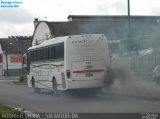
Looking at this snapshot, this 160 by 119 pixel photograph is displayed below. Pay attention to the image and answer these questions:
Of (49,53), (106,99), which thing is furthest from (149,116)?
(49,53)

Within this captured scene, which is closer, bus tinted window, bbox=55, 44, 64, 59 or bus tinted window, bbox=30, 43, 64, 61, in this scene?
bus tinted window, bbox=55, 44, 64, 59

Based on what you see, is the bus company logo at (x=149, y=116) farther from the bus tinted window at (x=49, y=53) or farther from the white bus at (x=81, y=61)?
the bus tinted window at (x=49, y=53)

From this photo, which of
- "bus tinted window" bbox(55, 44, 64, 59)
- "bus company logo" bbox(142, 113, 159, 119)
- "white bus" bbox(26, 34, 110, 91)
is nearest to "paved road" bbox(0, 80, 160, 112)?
"white bus" bbox(26, 34, 110, 91)

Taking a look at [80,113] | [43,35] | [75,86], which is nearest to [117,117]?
[80,113]

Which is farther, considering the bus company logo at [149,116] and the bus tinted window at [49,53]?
the bus tinted window at [49,53]

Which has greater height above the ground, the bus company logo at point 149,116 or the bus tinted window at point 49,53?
the bus tinted window at point 49,53

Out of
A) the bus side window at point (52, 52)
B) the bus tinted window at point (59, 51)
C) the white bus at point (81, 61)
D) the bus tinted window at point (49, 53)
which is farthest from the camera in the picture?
the bus side window at point (52, 52)

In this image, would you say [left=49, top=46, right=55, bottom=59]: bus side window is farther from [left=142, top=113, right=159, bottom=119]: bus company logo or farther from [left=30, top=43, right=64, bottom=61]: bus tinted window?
[left=142, top=113, right=159, bottom=119]: bus company logo

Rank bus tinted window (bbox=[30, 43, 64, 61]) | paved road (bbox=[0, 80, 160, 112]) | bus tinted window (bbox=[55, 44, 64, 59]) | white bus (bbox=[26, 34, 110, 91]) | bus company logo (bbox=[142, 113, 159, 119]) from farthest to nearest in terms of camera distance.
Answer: bus tinted window (bbox=[30, 43, 64, 61]) < bus tinted window (bbox=[55, 44, 64, 59]) < white bus (bbox=[26, 34, 110, 91]) < paved road (bbox=[0, 80, 160, 112]) < bus company logo (bbox=[142, 113, 159, 119])

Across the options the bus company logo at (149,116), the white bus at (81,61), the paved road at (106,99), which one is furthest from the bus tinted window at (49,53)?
the bus company logo at (149,116)

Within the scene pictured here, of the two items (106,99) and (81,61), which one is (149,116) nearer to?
(106,99)

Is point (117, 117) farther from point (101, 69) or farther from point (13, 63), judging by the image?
point (13, 63)

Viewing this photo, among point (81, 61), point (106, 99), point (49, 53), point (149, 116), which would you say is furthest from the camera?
point (49, 53)

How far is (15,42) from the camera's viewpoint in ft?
286
